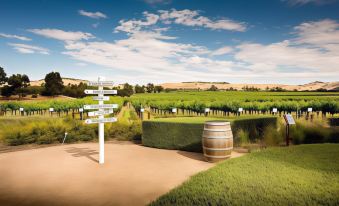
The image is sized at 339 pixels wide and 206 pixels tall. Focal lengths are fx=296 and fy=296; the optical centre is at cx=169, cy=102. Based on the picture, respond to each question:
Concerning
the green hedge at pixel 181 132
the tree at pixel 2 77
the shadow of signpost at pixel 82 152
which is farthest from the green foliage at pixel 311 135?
the tree at pixel 2 77

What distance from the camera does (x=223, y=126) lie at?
25.2 ft

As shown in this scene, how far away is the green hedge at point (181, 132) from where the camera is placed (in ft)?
30.8

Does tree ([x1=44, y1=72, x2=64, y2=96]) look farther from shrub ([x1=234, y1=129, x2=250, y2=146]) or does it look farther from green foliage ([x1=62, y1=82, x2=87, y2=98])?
shrub ([x1=234, y1=129, x2=250, y2=146])

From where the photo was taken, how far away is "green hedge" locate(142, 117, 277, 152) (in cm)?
938

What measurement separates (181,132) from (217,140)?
2.09 metres

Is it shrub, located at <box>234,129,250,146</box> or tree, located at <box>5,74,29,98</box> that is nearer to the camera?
shrub, located at <box>234,129,250,146</box>

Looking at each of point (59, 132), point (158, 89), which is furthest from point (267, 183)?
point (158, 89)

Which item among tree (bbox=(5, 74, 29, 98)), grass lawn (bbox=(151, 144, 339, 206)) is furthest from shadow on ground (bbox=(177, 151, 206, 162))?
tree (bbox=(5, 74, 29, 98))

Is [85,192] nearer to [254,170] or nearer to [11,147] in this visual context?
[254,170]

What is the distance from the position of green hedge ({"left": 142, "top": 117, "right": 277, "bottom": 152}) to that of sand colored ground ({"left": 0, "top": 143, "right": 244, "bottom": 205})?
37 centimetres

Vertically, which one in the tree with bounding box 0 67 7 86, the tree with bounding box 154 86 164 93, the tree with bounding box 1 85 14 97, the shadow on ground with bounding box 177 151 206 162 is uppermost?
the tree with bounding box 0 67 7 86

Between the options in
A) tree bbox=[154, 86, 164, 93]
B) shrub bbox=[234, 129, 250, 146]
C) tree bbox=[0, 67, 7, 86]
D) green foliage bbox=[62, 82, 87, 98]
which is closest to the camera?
shrub bbox=[234, 129, 250, 146]

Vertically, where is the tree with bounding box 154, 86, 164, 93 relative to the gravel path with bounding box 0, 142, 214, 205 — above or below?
above

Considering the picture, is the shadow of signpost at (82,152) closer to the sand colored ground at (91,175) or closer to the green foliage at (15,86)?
the sand colored ground at (91,175)
